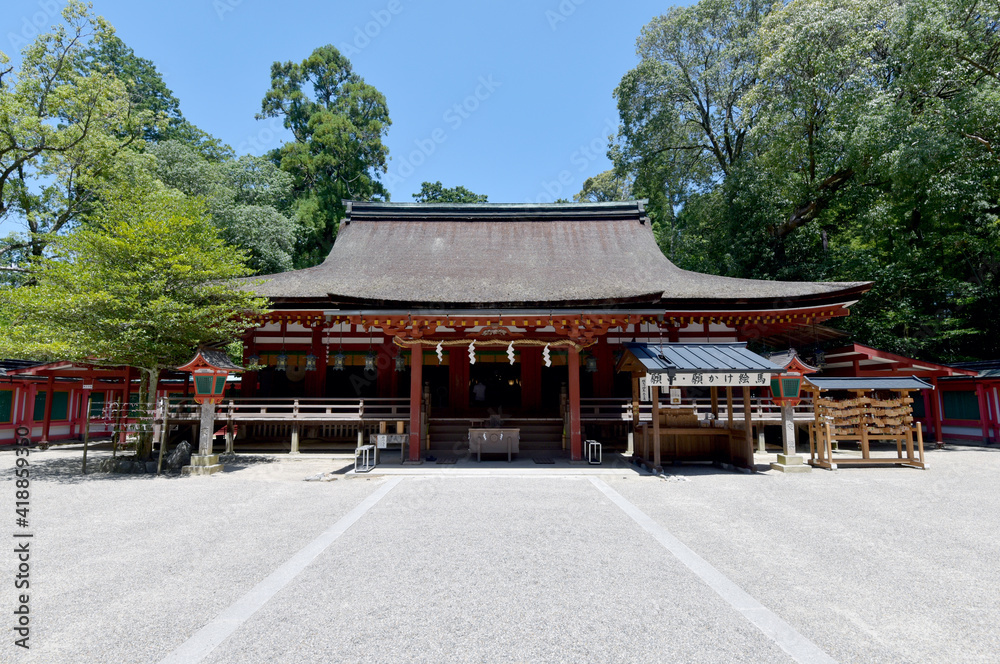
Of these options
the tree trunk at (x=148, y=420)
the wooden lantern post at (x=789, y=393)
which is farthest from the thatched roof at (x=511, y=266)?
the tree trunk at (x=148, y=420)

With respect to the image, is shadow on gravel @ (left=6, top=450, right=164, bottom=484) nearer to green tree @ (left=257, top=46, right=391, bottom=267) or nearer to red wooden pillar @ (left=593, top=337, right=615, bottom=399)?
red wooden pillar @ (left=593, top=337, right=615, bottom=399)

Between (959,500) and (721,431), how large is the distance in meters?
4.35

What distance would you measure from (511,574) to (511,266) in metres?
12.4

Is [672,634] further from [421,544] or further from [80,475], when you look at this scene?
[80,475]

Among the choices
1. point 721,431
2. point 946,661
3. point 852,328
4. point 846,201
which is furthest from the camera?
point 846,201

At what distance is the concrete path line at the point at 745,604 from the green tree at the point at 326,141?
28.4m

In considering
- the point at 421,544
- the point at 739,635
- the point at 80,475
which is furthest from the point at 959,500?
the point at 80,475

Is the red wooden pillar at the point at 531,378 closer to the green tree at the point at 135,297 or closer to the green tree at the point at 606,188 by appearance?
the green tree at the point at 135,297

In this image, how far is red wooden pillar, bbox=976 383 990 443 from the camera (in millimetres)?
15102

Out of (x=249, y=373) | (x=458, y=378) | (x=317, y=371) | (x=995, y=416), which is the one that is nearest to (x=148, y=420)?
(x=249, y=373)

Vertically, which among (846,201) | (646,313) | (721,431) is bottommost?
A: (721,431)

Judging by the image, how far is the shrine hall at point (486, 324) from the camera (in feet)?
37.9

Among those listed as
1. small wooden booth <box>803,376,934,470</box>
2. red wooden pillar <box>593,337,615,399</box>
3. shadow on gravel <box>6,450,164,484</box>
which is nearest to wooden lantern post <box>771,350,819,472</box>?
small wooden booth <box>803,376,934,470</box>

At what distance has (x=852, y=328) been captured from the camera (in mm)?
18656
